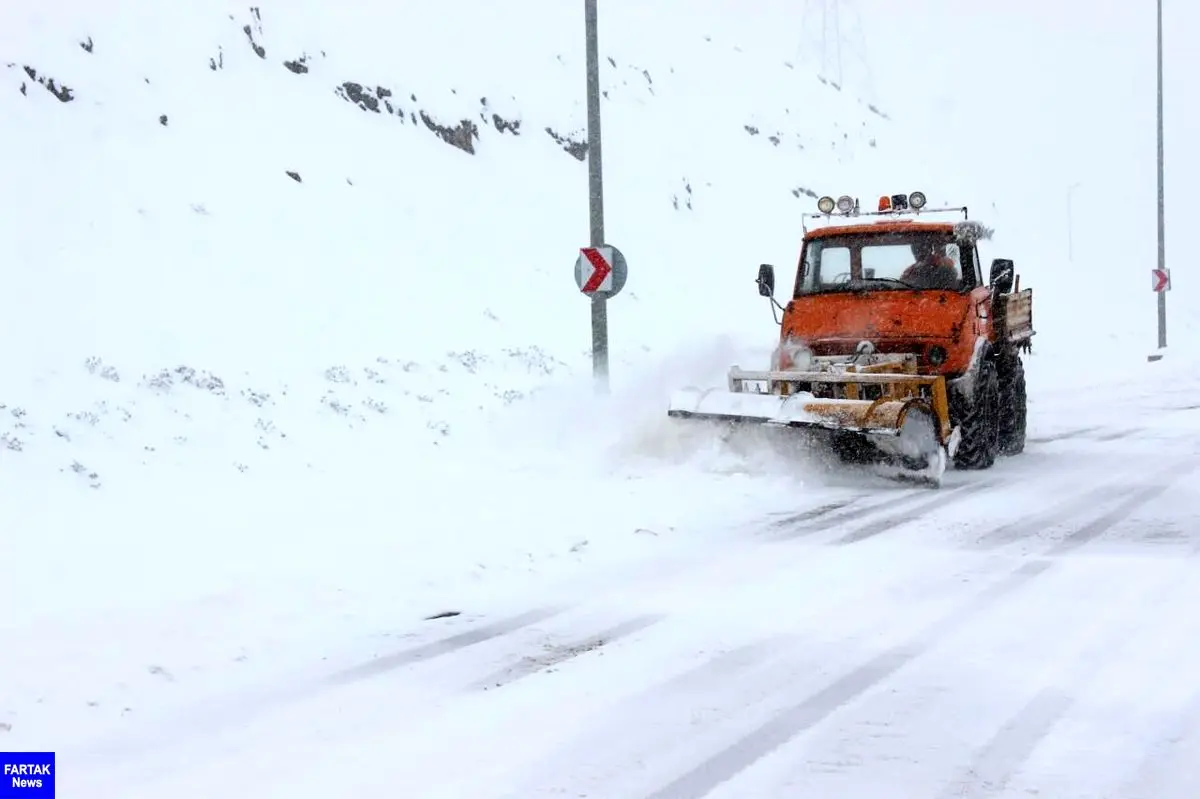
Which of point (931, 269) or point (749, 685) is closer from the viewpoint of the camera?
point (749, 685)

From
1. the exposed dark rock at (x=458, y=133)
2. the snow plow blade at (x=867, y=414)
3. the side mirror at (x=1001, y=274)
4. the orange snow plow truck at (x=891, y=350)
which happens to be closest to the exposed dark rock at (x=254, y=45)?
the exposed dark rock at (x=458, y=133)

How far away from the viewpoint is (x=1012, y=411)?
1255cm

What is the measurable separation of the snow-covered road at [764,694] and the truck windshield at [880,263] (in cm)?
413

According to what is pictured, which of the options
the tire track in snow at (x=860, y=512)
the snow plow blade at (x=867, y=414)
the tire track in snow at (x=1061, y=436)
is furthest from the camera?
the tire track in snow at (x=1061, y=436)

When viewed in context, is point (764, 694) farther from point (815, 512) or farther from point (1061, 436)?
point (1061, 436)

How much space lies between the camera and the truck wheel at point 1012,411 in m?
12.3

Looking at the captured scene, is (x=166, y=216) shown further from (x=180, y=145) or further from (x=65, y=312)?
(x=65, y=312)

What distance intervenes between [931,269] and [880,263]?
0.46 m

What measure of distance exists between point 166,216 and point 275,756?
1433 centimetres

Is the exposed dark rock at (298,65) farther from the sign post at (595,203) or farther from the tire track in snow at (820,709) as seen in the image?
the tire track in snow at (820,709)

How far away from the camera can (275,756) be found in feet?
13.9

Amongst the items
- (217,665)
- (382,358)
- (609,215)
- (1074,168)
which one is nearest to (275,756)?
(217,665)

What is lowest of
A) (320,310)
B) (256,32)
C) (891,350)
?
(891,350)

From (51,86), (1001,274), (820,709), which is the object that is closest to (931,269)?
(1001,274)
